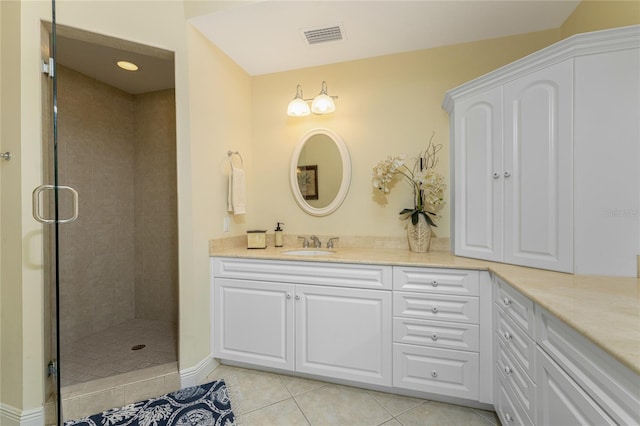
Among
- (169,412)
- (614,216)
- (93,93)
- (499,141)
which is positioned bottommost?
(169,412)

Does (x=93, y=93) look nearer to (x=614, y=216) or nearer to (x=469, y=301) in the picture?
(x=469, y=301)

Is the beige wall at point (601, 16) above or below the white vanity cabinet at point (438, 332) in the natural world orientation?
above

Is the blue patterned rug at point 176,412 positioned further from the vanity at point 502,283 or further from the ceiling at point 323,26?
the ceiling at point 323,26

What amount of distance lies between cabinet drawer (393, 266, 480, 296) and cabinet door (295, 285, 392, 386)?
5.3 inches

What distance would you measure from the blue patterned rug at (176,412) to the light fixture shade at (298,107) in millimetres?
2187

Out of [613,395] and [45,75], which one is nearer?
[613,395]

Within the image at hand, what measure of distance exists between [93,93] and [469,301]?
3537 millimetres

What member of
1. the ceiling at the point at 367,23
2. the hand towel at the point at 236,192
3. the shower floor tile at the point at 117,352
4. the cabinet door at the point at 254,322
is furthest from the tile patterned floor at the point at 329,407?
the ceiling at the point at 367,23

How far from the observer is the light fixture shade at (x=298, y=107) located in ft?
8.14

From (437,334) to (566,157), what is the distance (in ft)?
3.90

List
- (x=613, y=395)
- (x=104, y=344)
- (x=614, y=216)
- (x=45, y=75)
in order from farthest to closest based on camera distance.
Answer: (x=104, y=344)
(x=45, y=75)
(x=614, y=216)
(x=613, y=395)

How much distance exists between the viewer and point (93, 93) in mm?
2654

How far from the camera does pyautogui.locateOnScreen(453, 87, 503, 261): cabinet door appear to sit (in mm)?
1757

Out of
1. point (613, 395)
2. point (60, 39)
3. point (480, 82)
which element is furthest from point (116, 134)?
point (613, 395)
